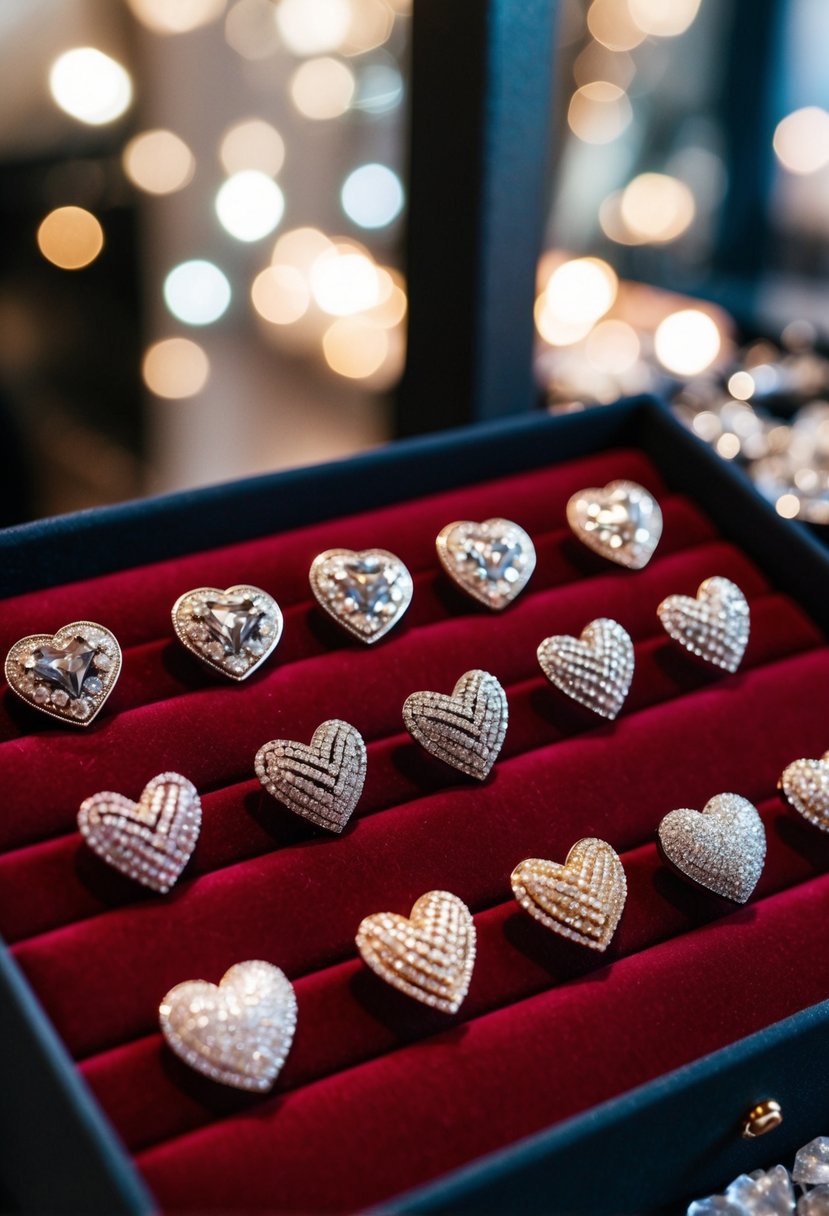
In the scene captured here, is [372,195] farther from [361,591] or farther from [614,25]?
[361,591]

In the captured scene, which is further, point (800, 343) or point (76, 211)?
point (76, 211)

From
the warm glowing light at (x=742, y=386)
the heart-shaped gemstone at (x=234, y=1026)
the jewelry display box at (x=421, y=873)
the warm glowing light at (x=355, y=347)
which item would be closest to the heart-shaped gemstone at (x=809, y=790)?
the jewelry display box at (x=421, y=873)

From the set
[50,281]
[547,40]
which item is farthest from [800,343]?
[50,281]

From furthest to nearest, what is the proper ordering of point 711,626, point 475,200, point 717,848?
point 475,200 < point 711,626 < point 717,848

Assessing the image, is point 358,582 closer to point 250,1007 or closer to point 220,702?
point 220,702

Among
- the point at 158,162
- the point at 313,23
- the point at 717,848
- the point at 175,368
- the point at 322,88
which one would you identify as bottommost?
the point at 175,368

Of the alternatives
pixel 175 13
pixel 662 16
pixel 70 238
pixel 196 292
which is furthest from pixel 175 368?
pixel 662 16
